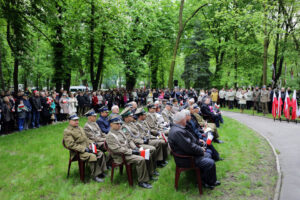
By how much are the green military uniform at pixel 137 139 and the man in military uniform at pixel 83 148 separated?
3.13 feet

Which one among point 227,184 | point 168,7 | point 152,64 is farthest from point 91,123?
point 152,64

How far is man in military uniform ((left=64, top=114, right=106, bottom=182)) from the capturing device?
559cm

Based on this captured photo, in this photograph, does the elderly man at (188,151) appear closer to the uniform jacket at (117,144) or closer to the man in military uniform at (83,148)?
the uniform jacket at (117,144)

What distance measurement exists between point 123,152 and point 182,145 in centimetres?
149

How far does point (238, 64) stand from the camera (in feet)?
90.3

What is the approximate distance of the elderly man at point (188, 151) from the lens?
4.89 metres

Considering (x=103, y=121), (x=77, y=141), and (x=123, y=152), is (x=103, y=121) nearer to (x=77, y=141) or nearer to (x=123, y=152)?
(x=77, y=141)

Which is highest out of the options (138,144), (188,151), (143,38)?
(143,38)

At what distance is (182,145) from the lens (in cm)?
489

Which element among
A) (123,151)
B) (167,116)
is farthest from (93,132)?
(167,116)

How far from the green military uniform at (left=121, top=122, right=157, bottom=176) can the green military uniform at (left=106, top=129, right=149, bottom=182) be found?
1.42 feet

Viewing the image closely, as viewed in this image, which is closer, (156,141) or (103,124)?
(156,141)

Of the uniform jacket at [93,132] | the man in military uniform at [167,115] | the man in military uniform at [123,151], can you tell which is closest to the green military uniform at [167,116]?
the man in military uniform at [167,115]

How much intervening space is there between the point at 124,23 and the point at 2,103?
34.3ft
